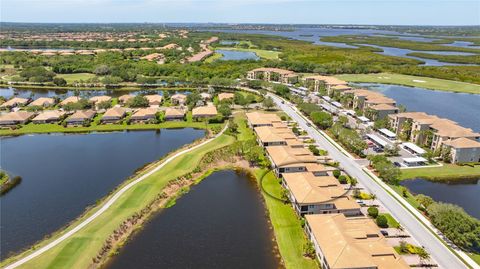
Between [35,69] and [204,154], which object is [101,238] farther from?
[35,69]

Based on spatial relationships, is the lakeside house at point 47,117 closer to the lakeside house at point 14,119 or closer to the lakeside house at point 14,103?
the lakeside house at point 14,119

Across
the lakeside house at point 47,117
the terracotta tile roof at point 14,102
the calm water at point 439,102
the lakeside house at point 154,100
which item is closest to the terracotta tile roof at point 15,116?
the lakeside house at point 47,117

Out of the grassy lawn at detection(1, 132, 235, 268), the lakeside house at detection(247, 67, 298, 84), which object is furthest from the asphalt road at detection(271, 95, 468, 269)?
the lakeside house at detection(247, 67, 298, 84)

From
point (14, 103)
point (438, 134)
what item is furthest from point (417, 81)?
point (14, 103)

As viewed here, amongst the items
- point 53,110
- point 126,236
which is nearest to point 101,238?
point 126,236

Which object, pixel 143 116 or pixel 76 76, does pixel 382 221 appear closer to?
pixel 143 116

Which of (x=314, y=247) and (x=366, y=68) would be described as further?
(x=366, y=68)
